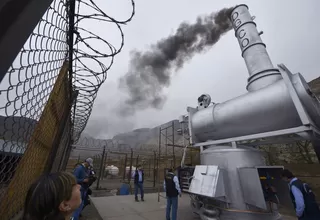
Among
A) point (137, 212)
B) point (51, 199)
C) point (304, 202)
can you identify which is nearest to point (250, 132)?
point (304, 202)

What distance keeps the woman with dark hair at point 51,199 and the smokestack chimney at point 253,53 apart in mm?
4406

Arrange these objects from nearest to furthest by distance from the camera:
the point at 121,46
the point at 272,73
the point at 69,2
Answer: the point at 69,2 < the point at 121,46 < the point at 272,73

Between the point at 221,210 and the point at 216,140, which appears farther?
the point at 216,140

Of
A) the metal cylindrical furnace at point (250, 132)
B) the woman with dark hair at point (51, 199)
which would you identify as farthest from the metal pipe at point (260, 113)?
the woman with dark hair at point (51, 199)

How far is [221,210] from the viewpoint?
3748mm

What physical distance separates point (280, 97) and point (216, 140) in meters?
1.89

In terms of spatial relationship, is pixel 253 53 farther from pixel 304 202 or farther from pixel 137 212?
pixel 137 212

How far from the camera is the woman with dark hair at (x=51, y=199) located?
0.79m

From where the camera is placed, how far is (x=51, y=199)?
0.82 metres

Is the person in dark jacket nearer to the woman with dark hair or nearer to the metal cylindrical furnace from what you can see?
the metal cylindrical furnace

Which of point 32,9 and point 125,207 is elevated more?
point 32,9

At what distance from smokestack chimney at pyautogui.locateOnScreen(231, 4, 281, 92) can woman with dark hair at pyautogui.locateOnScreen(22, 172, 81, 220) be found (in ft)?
14.5

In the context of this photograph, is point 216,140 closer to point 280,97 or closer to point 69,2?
point 280,97

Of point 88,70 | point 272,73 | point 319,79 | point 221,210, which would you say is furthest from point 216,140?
point 319,79
